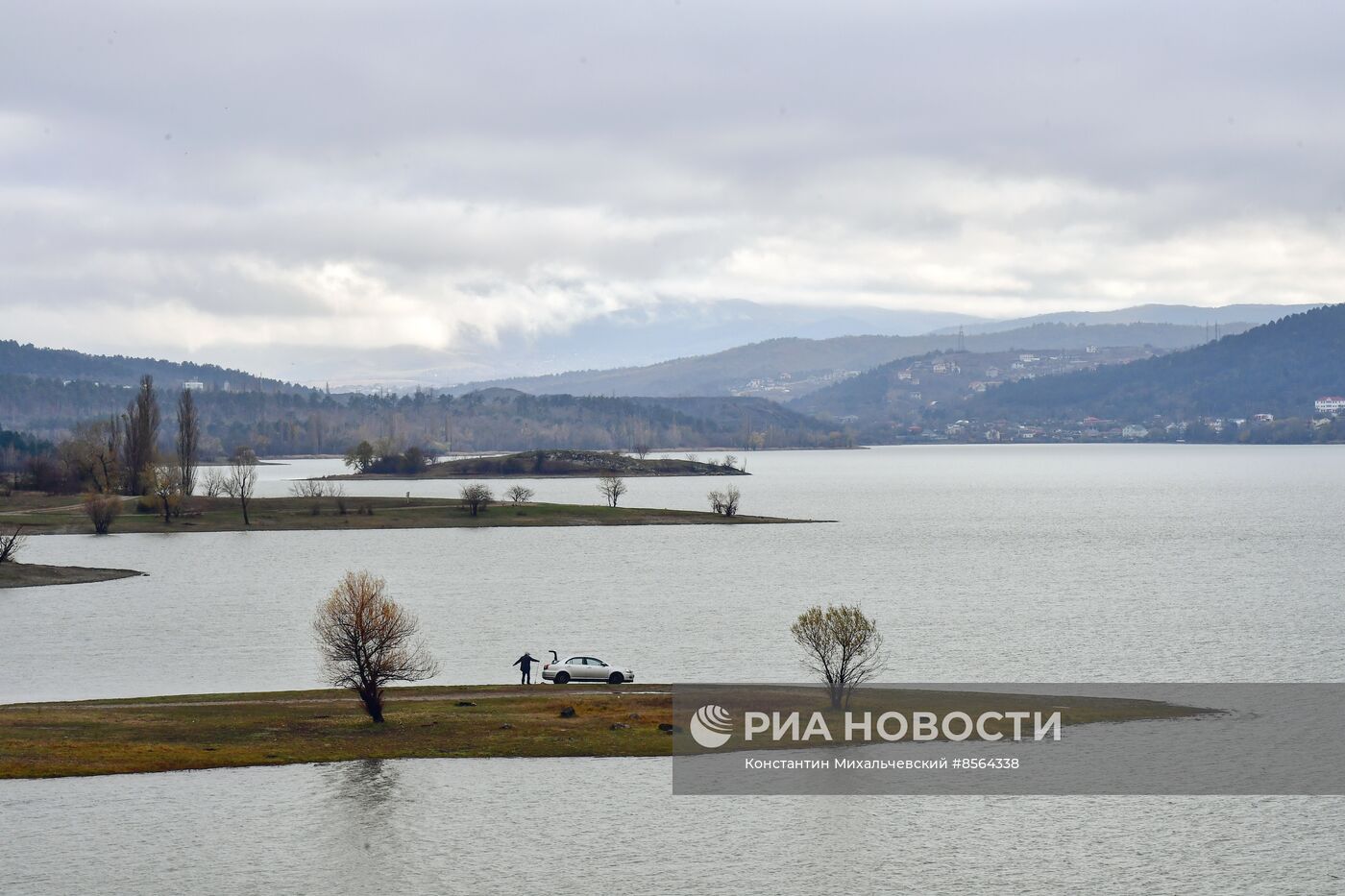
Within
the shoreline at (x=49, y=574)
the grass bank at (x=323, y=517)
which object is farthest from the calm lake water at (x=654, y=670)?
the grass bank at (x=323, y=517)

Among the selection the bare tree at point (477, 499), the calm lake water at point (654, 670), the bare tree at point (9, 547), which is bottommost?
the calm lake water at point (654, 670)

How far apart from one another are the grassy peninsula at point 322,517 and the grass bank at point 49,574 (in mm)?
47243

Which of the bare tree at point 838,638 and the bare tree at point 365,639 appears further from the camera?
the bare tree at point 838,638

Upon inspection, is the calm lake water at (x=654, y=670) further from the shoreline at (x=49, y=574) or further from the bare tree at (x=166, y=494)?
the bare tree at (x=166, y=494)

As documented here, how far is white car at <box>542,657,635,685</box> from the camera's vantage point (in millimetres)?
68562

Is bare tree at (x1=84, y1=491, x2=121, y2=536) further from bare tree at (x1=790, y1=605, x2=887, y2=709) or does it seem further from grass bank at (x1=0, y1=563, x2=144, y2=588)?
bare tree at (x1=790, y1=605, x2=887, y2=709)

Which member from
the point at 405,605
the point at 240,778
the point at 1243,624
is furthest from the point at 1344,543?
the point at 240,778

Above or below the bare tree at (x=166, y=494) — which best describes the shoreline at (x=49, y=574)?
below

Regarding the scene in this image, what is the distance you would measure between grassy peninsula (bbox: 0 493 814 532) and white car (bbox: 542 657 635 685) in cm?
11198

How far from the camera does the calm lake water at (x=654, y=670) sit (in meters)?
39.9

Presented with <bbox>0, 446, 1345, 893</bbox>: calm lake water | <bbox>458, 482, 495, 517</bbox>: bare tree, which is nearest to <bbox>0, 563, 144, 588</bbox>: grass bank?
<bbox>0, 446, 1345, 893</bbox>: calm lake water

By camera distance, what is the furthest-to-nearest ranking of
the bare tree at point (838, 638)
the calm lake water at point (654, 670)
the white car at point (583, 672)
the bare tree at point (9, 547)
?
the bare tree at point (9, 547)
the white car at point (583, 672)
the bare tree at point (838, 638)
the calm lake water at point (654, 670)

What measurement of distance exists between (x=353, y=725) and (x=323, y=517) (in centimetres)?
13542

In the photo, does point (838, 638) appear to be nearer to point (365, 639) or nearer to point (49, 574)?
point (365, 639)
